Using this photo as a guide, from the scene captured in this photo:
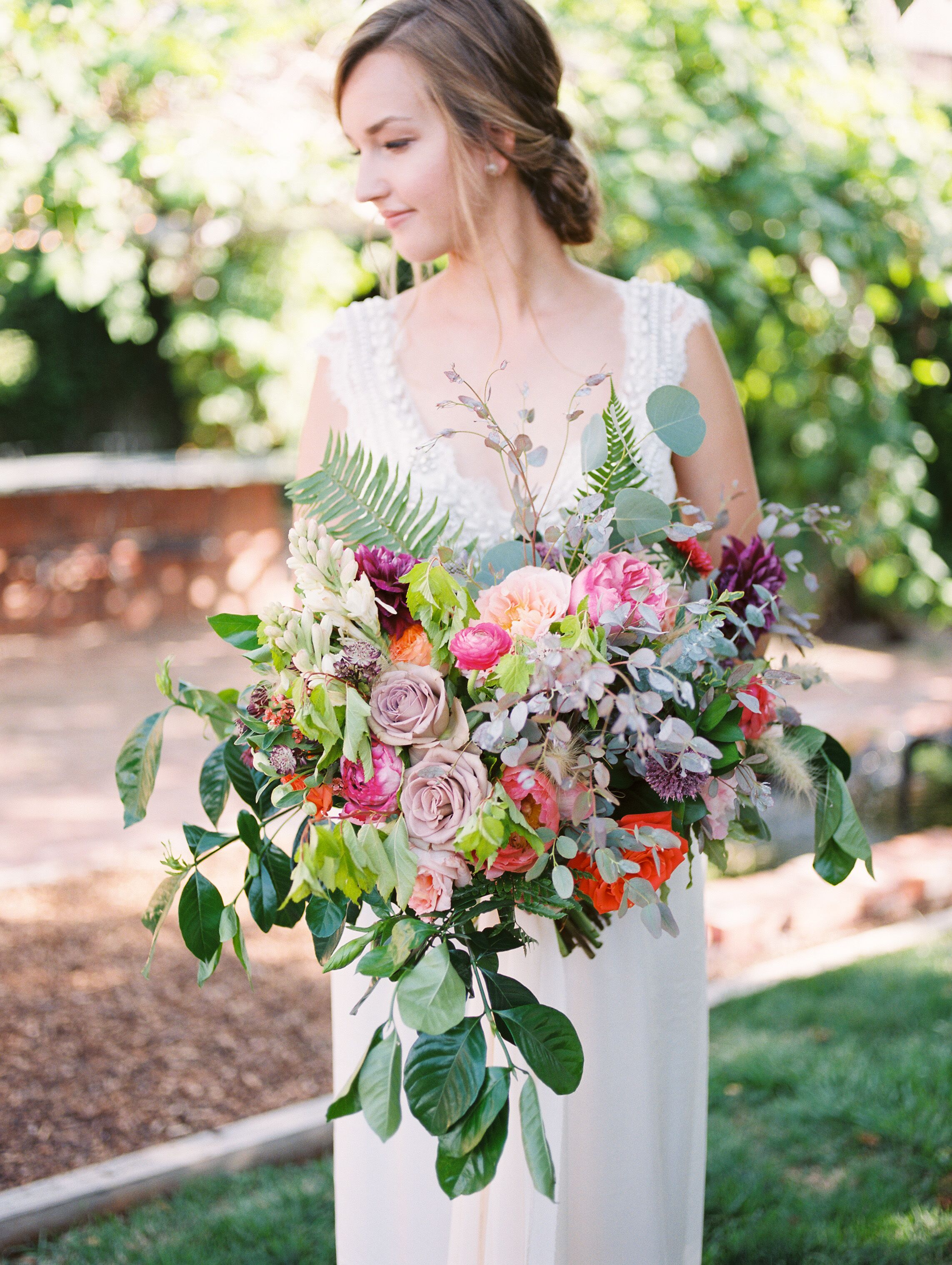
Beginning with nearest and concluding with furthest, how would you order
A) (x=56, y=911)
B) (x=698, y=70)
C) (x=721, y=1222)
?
(x=721, y=1222), (x=56, y=911), (x=698, y=70)

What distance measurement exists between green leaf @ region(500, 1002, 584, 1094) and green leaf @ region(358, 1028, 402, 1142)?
13 centimetres

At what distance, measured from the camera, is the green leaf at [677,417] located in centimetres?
145

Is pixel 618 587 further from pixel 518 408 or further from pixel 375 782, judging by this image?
pixel 518 408

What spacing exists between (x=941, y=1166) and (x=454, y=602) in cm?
213

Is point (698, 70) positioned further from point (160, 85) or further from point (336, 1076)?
point (336, 1076)

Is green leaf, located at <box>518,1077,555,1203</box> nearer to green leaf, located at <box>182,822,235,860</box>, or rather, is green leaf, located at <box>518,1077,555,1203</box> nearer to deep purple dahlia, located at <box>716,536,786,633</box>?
green leaf, located at <box>182,822,235,860</box>

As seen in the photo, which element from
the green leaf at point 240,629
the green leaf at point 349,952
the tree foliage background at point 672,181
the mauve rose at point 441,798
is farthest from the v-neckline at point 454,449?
the tree foliage background at point 672,181

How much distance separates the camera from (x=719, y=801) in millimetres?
1343

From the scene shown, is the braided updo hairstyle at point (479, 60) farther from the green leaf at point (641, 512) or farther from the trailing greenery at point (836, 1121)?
the trailing greenery at point (836, 1121)

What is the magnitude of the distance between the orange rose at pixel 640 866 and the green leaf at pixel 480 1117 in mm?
241

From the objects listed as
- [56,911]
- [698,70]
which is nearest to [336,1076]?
[56,911]

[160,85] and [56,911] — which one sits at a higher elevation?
[160,85]

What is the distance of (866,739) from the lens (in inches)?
237

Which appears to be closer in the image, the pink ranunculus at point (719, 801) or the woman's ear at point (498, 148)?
the pink ranunculus at point (719, 801)
